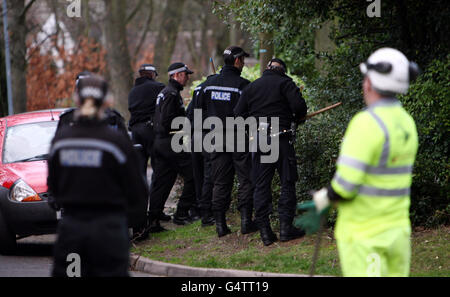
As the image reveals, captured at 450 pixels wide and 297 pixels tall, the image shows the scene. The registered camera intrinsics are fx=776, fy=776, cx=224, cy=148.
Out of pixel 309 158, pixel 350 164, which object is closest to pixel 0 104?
pixel 309 158

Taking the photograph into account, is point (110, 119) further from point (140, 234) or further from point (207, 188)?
point (207, 188)

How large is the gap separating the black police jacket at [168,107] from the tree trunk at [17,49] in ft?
41.1

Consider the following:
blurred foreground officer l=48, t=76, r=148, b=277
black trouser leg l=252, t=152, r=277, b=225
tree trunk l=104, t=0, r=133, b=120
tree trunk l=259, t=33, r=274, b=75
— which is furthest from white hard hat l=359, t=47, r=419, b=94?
tree trunk l=104, t=0, r=133, b=120

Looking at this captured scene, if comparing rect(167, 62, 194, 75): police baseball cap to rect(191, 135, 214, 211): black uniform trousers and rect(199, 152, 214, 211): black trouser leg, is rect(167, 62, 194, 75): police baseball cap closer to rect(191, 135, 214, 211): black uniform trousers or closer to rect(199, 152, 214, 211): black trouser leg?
rect(191, 135, 214, 211): black uniform trousers

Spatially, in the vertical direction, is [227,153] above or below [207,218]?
above

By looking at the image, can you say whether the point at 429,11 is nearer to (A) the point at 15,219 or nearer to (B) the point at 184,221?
(B) the point at 184,221

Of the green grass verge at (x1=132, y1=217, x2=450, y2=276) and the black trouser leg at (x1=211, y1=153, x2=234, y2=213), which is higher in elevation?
the black trouser leg at (x1=211, y1=153, x2=234, y2=213)

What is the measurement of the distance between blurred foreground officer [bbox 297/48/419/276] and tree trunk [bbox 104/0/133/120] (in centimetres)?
2201

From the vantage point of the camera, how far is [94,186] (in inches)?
180

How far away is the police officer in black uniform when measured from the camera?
8.77 m

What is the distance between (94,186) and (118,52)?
22808 mm

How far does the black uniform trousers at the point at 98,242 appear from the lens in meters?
4.57

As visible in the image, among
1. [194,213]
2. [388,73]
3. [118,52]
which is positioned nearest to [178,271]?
[194,213]

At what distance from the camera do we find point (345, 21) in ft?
39.6
